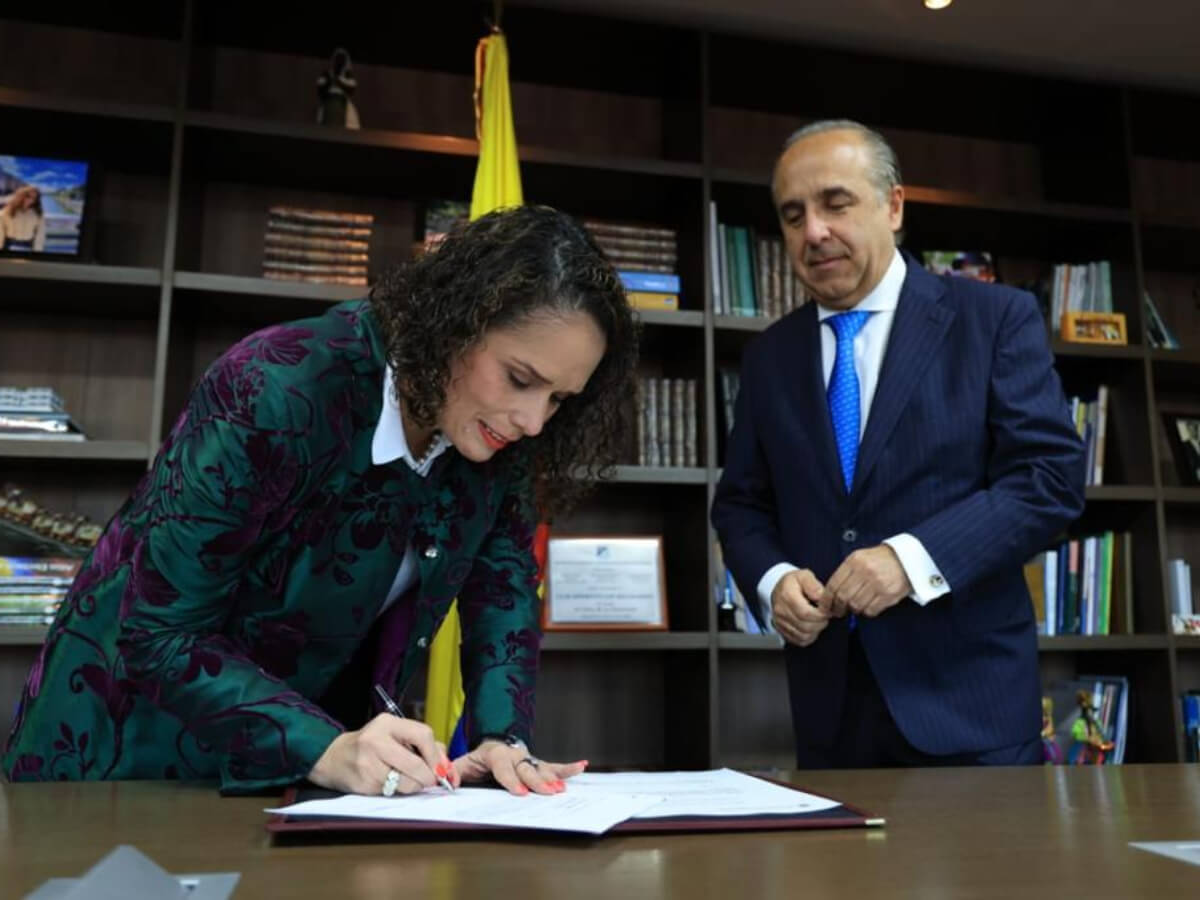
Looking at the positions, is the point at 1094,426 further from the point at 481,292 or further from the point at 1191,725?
the point at 481,292

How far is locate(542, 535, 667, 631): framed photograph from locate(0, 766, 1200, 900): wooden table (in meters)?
1.76

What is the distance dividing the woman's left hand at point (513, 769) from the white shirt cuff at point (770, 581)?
0.64m

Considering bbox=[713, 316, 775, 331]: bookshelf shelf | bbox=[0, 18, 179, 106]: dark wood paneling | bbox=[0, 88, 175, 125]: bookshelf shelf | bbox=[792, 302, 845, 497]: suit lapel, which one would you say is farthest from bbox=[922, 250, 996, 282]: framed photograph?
bbox=[0, 18, 179, 106]: dark wood paneling

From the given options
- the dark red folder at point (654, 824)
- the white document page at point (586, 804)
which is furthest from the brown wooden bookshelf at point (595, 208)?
the dark red folder at point (654, 824)

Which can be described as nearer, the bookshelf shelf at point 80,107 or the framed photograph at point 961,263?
the bookshelf shelf at point 80,107

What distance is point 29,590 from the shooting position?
7.78 feet

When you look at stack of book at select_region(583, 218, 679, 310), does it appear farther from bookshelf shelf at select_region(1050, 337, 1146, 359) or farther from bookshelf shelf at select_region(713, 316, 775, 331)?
bookshelf shelf at select_region(1050, 337, 1146, 359)

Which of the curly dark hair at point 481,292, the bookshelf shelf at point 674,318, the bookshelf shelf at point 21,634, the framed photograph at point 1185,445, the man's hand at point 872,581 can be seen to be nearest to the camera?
the curly dark hair at point 481,292

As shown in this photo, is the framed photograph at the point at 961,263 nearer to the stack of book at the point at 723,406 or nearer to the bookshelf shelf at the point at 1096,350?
the bookshelf shelf at the point at 1096,350

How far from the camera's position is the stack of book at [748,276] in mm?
2877

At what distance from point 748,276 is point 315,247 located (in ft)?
3.98

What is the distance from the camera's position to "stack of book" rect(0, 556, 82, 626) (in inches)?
92.8

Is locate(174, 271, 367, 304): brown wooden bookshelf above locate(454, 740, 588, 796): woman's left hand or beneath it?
above

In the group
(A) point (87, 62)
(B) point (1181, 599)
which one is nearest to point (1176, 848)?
(B) point (1181, 599)
